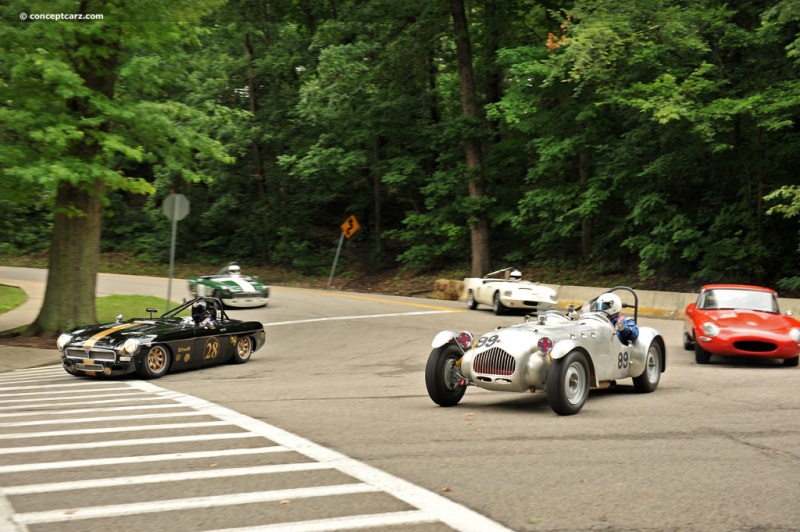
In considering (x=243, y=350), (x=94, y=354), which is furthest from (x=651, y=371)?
(x=94, y=354)

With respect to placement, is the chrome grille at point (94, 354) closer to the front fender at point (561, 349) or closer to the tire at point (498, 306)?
the front fender at point (561, 349)

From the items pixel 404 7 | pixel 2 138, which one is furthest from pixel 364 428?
pixel 404 7

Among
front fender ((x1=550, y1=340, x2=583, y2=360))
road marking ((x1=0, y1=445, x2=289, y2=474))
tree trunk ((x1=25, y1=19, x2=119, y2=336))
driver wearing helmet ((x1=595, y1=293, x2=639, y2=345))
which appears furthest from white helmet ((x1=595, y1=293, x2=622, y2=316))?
tree trunk ((x1=25, y1=19, x2=119, y2=336))

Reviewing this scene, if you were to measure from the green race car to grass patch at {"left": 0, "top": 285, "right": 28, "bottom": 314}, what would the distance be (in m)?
5.53

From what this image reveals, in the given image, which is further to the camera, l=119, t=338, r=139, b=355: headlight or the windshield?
the windshield

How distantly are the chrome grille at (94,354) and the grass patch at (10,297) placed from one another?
484 inches

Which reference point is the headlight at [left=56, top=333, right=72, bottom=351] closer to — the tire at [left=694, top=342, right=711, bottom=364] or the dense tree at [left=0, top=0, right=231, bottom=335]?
the dense tree at [left=0, top=0, right=231, bottom=335]

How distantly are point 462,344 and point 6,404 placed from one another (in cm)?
601

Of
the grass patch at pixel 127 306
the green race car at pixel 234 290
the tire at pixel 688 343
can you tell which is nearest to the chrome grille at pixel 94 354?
the grass patch at pixel 127 306

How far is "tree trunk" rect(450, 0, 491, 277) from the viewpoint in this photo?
36.2 m

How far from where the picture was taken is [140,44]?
62.8ft

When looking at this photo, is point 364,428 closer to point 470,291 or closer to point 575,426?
point 575,426

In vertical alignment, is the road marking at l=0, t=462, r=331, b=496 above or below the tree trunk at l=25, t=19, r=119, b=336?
below

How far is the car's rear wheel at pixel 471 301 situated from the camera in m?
27.2
